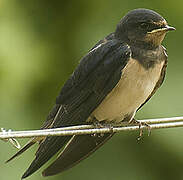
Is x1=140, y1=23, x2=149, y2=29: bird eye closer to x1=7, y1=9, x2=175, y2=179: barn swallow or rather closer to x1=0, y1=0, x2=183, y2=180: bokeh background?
x1=7, y1=9, x2=175, y2=179: barn swallow

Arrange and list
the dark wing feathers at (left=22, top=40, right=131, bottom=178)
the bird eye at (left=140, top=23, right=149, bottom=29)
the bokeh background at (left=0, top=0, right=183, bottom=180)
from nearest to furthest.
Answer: the dark wing feathers at (left=22, top=40, right=131, bottom=178) → the bird eye at (left=140, top=23, right=149, bottom=29) → the bokeh background at (left=0, top=0, right=183, bottom=180)

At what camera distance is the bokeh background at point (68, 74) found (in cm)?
357

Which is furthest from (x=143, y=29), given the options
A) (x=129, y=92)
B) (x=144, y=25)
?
(x=129, y=92)

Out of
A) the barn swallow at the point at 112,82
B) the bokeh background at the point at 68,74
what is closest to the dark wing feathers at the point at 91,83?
the barn swallow at the point at 112,82

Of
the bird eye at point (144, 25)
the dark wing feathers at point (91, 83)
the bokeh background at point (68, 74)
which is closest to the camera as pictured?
the dark wing feathers at point (91, 83)

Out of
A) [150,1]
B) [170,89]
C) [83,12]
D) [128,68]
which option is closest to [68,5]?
[83,12]

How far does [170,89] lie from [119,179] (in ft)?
1.64

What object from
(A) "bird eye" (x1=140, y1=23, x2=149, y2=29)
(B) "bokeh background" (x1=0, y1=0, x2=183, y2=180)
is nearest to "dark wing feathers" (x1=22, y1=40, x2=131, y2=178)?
(A) "bird eye" (x1=140, y1=23, x2=149, y2=29)

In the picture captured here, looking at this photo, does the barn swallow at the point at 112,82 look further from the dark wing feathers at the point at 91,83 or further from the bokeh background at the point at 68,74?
the bokeh background at the point at 68,74

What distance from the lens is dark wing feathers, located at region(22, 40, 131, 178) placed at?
3067mm

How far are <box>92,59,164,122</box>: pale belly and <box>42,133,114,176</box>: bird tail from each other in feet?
0.31

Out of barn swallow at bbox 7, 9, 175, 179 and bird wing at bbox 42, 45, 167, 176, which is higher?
barn swallow at bbox 7, 9, 175, 179

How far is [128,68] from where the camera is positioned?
3.10 m

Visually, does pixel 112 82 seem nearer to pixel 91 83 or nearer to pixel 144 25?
pixel 91 83
